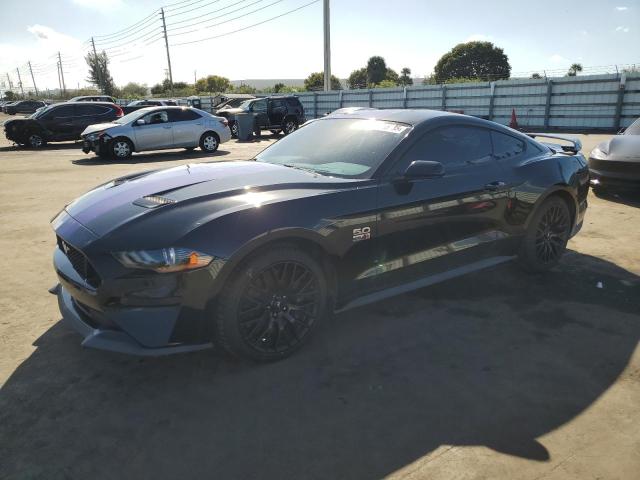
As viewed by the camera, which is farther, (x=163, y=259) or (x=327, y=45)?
(x=327, y=45)

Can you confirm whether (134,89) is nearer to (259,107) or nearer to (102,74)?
(102,74)

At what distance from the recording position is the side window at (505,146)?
423cm

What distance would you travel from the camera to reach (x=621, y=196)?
815 cm

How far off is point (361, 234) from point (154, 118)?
1274cm

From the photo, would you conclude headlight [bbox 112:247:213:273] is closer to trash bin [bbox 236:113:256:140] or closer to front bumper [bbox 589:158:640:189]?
front bumper [bbox 589:158:640:189]

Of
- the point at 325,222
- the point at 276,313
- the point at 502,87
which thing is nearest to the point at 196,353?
the point at 276,313

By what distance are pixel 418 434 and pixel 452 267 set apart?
1.69 meters

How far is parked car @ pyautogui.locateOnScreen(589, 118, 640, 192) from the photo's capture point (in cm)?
737

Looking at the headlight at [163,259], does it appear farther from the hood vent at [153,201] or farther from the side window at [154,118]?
the side window at [154,118]

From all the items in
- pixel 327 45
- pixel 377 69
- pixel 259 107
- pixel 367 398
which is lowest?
pixel 367 398

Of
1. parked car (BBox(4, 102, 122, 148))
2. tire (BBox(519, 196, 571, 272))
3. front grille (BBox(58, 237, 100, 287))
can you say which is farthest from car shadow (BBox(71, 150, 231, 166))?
front grille (BBox(58, 237, 100, 287))

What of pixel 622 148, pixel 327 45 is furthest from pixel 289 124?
pixel 622 148

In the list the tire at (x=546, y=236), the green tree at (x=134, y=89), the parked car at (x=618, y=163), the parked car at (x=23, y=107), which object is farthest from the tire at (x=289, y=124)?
the green tree at (x=134, y=89)

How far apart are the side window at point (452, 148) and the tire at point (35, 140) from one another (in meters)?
17.9
